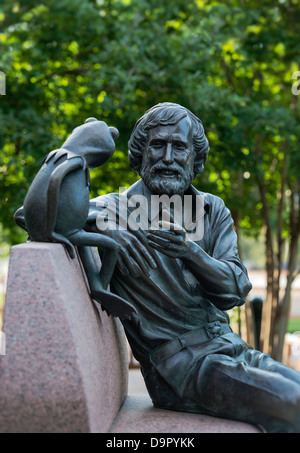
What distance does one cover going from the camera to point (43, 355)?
2.73 meters

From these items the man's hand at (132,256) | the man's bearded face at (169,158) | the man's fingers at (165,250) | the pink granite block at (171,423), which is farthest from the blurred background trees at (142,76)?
the pink granite block at (171,423)

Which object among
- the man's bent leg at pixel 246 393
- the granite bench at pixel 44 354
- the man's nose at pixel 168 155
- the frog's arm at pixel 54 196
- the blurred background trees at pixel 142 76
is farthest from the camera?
the blurred background trees at pixel 142 76

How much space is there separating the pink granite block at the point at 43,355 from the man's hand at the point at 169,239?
57 centimetres

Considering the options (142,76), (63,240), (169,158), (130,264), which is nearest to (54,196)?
(63,240)

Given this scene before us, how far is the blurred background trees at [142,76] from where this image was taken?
7.12 metres

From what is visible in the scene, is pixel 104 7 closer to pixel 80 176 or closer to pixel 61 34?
pixel 61 34

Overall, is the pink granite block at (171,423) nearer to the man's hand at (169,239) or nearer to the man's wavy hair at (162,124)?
the man's hand at (169,239)

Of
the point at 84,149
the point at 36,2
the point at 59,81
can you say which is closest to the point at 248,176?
the point at 59,81

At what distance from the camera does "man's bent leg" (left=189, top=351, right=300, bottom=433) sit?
10.2 ft

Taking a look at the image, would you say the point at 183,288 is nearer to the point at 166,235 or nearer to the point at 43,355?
the point at 166,235

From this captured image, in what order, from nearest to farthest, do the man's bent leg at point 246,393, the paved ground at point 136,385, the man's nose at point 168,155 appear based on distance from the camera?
the man's bent leg at point 246,393, the man's nose at point 168,155, the paved ground at point 136,385

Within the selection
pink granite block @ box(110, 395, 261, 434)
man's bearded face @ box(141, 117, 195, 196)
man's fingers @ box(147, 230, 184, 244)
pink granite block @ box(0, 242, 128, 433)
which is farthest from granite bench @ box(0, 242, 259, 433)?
man's bearded face @ box(141, 117, 195, 196)

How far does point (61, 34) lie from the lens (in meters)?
7.65

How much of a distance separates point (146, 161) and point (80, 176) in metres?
0.72
